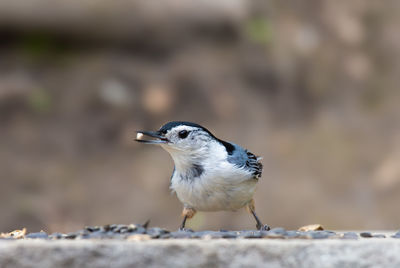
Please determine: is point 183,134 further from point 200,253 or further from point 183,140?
point 200,253

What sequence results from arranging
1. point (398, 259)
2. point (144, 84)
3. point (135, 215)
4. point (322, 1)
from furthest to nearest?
1. point (322, 1)
2. point (144, 84)
3. point (135, 215)
4. point (398, 259)

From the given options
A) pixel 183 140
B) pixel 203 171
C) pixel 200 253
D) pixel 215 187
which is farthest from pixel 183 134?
pixel 200 253

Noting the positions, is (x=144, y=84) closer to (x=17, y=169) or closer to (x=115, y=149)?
(x=115, y=149)

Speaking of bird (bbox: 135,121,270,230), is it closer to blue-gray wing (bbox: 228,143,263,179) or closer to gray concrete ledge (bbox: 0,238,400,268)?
blue-gray wing (bbox: 228,143,263,179)

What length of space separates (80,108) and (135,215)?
5.35ft

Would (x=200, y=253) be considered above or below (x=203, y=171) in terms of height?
below

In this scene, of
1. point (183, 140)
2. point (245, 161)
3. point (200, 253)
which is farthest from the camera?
point (245, 161)

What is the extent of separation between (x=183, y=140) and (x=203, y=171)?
245 millimetres

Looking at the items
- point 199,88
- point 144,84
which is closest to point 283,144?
point 199,88

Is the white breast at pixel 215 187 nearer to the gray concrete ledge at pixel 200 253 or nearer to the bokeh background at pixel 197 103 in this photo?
the gray concrete ledge at pixel 200 253

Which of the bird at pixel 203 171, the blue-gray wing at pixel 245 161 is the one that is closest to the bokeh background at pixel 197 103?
the blue-gray wing at pixel 245 161

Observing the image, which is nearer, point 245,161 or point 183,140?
A: point 183,140

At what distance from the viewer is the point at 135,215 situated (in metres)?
8.02

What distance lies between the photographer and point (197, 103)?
28.6 feet
